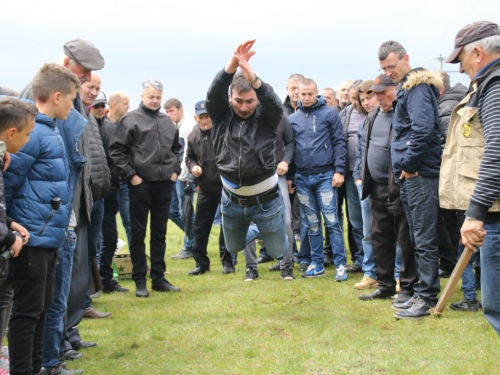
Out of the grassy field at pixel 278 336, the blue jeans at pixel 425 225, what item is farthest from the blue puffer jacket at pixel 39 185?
the blue jeans at pixel 425 225

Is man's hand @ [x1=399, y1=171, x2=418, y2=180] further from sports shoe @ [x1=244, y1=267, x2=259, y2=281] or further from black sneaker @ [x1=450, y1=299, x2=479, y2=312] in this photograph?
sports shoe @ [x1=244, y1=267, x2=259, y2=281]

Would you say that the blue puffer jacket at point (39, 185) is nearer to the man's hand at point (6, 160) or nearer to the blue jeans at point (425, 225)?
the man's hand at point (6, 160)

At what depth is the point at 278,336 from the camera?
5844 millimetres

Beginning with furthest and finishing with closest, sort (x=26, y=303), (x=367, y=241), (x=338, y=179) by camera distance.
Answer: (x=338, y=179)
(x=367, y=241)
(x=26, y=303)

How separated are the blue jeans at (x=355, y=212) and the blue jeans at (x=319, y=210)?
1.29ft

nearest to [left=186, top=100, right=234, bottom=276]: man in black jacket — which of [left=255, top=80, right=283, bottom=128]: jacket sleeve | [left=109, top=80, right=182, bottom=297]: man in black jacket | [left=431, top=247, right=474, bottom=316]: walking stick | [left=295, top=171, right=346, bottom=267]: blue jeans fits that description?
[left=109, top=80, right=182, bottom=297]: man in black jacket

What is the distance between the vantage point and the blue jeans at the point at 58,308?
483 centimetres

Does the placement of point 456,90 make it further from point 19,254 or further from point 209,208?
point 19,254

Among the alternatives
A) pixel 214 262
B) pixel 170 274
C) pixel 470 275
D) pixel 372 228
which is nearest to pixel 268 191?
pixel 372 228

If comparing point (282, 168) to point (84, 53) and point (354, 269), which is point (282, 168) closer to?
point (354, 269)

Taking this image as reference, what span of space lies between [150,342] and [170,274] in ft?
12.9

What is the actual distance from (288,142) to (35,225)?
→ 5185 millimetres

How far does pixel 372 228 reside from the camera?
24.6 ft

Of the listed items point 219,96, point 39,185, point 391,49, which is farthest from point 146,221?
point 39,185
